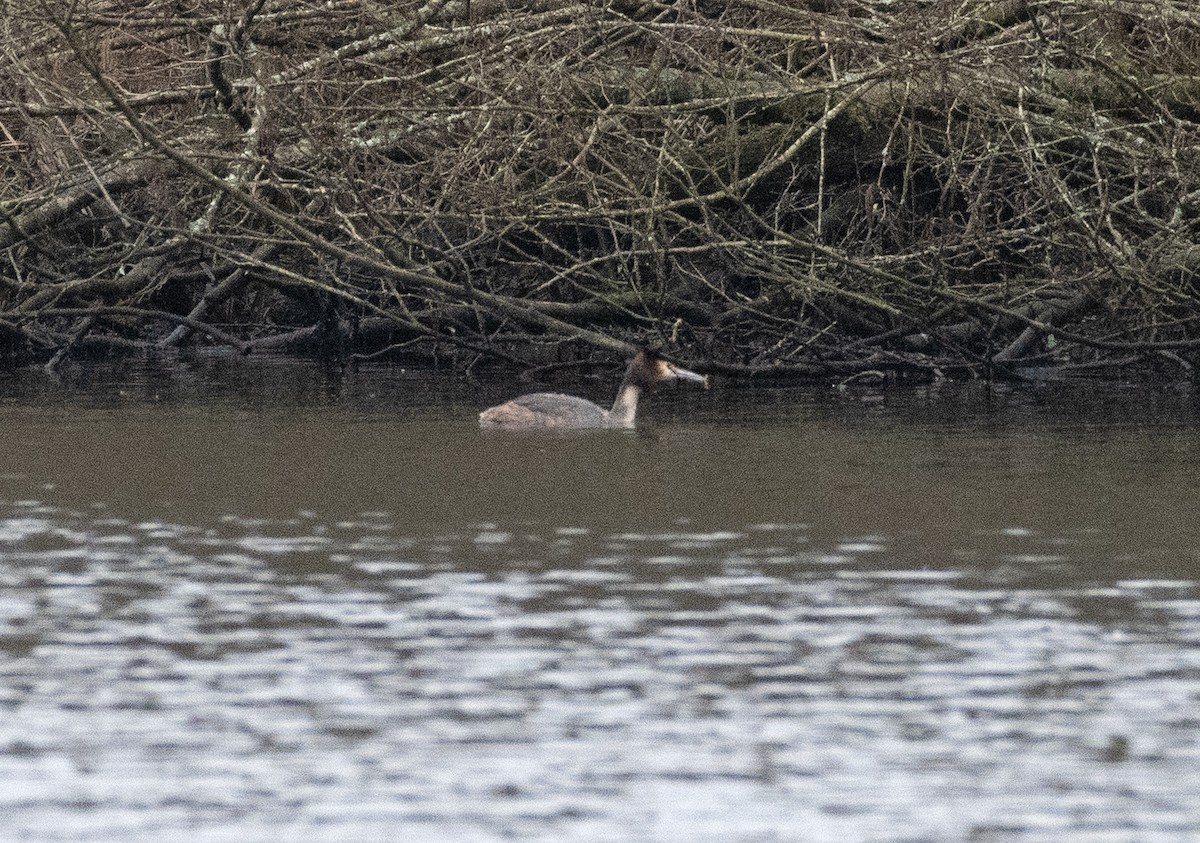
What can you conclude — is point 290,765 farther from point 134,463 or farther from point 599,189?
point 599,189

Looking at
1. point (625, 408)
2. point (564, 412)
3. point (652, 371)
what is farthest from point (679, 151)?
point (564, 412)

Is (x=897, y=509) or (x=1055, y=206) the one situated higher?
(x=1055, y=206)

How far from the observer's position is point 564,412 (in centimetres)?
1623

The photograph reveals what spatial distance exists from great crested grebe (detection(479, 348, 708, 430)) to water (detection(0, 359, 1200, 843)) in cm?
113

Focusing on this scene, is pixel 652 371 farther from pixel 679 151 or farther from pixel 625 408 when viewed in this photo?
pixel 679 151

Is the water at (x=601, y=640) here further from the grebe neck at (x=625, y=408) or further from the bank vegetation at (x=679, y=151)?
the bank vegetation at (x=679, y=151)

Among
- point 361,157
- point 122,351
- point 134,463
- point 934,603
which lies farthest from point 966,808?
point 122,351

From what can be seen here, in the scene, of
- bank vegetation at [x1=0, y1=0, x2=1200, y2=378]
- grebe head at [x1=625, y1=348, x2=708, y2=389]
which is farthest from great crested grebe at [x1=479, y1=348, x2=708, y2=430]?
bank vegetation at [x1=0, y1=0, x2=1200, y2=378]

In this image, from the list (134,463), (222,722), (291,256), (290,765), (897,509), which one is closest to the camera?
(290,765)

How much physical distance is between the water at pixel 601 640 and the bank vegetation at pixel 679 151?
249cm

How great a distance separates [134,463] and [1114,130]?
680 cm

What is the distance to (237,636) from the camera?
797 centimetres

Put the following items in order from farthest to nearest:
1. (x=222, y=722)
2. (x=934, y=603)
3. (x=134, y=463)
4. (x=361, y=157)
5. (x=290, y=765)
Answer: (x=361, y=157) → (x=134, y=463) → (x=934, y=603) → (x=222, y=722) → (x=290, y=765)

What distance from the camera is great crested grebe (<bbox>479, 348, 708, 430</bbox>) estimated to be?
52.0 feet
